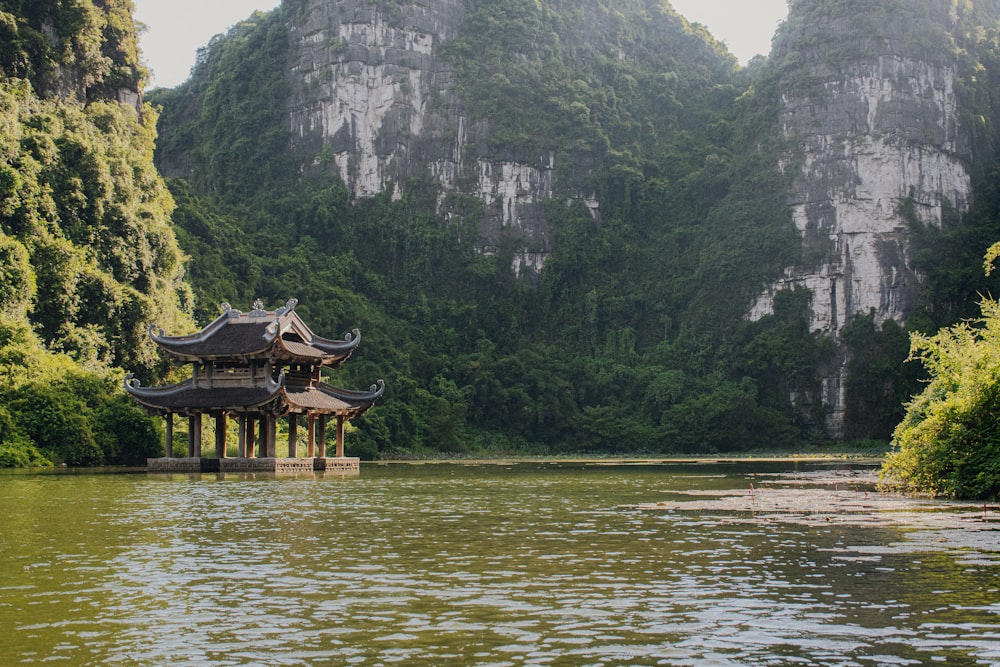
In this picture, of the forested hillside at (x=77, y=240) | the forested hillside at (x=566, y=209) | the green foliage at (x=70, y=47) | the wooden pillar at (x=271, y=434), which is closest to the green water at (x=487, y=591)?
the wooden pillar at (x=271, y=434)

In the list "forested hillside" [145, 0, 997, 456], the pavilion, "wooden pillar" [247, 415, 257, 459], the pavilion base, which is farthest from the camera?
"forested hillside" [145, 0, 997, 456]

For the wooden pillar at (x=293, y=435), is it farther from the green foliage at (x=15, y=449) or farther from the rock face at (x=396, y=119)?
the rock face at (x=396, y=119)

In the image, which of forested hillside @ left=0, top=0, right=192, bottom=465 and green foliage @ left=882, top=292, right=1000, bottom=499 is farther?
forested hillside @ left=0, top=0, right=192, bottom=465

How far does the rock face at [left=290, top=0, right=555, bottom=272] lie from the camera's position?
4200 inches

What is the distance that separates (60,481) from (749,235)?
82.7m

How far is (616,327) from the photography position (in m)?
108

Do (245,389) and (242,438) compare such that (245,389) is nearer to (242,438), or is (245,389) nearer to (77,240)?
(242,438)

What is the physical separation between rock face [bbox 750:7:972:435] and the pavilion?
64802 mm

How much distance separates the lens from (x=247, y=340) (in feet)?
133

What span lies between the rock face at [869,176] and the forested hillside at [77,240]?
57414mm

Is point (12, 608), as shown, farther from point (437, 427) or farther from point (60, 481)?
point (437, 427)

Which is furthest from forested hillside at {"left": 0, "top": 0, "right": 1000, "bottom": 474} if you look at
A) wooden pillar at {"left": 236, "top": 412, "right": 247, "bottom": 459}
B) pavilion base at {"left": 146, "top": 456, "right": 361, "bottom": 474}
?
pavilion base at {"left": 146, "top": 456, "right": 361, "bottom": 474}

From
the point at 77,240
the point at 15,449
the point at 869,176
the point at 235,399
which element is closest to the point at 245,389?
the point at 235,399

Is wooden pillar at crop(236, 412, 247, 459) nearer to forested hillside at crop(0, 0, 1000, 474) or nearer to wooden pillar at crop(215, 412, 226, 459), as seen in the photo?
wooden pillar at crop(215, 412, 226, 459)
